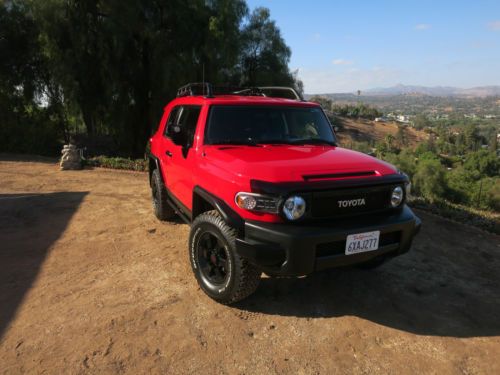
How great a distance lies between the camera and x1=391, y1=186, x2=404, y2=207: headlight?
3.63 meters

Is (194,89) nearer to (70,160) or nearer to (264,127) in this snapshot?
(264,127)

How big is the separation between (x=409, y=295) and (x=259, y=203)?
2.00 meters

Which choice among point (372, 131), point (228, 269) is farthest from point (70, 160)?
point (372, 131)

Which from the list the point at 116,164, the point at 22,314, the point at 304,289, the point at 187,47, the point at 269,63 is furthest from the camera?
the point at 269,63

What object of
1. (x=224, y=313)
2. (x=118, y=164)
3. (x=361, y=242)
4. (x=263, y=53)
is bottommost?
(x=118, y=164)

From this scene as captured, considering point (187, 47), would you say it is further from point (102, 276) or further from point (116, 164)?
point (102, 276)

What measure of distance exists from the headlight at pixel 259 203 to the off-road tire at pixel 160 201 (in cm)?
278

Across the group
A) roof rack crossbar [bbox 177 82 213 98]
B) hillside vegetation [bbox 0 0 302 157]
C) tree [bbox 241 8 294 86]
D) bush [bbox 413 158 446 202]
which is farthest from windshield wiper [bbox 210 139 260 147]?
bush [bbox 413 158 446 202]

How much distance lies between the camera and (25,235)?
17.9ft

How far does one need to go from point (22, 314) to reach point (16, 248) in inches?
72.7

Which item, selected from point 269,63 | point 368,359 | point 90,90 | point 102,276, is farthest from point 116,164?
point 269,63

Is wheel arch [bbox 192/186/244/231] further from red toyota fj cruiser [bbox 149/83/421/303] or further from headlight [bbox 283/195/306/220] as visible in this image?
headlight [bbox 283/195/306/220]

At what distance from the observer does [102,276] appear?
4223 millimetres

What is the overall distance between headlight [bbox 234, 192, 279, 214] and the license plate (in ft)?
2.18
